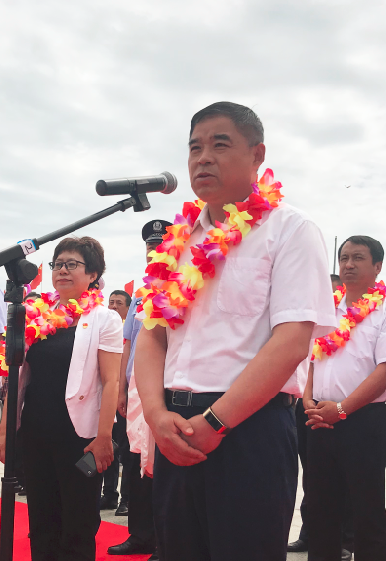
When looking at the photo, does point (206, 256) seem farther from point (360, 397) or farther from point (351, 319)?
point (351, 319)

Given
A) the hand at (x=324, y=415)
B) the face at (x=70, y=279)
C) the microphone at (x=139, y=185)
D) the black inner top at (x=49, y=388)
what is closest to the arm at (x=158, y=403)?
the microphone at (x=139, y=185)

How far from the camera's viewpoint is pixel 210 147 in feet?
5.72

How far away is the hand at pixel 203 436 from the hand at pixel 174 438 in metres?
0.01

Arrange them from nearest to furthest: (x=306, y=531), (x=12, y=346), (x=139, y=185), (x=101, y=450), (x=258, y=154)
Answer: (x=258, y=154) < (x=12, y=346) < (x=139, y=185) < (x=101, y=450) < (x=306, y=531)

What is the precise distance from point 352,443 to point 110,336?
1479mm

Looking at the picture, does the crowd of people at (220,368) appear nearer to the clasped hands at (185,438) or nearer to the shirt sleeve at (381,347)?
the clasped hands at (185,438)

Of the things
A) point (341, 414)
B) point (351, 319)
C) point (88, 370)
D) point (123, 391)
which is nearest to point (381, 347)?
point (351, 319)

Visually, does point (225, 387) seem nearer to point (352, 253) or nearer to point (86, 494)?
point (86, 494)

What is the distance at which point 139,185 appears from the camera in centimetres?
208

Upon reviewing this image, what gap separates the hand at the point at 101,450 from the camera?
2.63m

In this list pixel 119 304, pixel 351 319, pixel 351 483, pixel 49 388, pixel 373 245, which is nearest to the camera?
pixel 49 388

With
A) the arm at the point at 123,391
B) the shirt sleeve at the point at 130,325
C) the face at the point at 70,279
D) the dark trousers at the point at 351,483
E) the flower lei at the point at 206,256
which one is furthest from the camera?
the shirt sleeve at the point at 130,325

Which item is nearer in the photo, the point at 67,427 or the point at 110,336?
the point at 67,427

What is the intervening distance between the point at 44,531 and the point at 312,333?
75.7 inches
